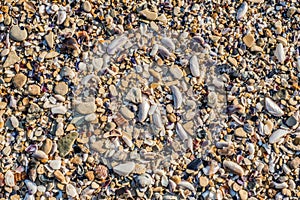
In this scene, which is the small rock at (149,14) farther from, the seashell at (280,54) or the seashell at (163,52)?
the seashell at (280,54)

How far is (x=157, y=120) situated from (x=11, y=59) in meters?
0.44

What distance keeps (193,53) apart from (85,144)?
0.41 m

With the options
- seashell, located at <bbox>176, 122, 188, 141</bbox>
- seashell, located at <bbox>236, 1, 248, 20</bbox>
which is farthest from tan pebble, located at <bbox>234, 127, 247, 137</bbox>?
seashell, located at <bbox>236, 1, 248, 20</bbox>

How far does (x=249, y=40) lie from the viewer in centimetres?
152

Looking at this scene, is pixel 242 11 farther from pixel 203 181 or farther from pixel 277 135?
pixel 203 181

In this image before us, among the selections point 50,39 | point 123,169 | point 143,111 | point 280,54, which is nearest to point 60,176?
point 123,169

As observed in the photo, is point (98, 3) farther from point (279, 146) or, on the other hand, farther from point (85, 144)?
point (279, 146)

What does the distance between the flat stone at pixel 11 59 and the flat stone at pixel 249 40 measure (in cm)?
66

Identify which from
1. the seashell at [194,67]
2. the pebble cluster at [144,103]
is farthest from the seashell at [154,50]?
the seashell at [194,67]

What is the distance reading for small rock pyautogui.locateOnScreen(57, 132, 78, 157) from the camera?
135cm

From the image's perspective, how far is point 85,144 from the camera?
1.36m

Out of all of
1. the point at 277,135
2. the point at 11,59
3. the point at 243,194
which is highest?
the point at 11,59

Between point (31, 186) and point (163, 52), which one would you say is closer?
point (31, 186)

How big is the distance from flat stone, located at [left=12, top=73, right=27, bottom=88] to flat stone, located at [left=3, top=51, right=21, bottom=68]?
0.04 meters
